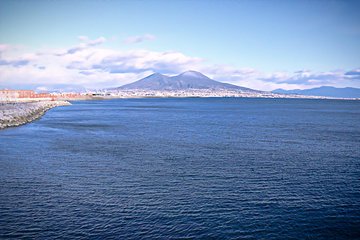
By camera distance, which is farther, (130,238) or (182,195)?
(182,195)

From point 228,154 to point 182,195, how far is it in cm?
953

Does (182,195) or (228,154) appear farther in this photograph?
(228,154)

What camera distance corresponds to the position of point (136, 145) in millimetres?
27828

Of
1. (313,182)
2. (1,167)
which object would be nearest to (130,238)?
(313,182)

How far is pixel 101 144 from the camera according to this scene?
27938 mm

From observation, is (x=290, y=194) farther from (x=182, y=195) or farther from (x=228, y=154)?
(x=228, y=154)

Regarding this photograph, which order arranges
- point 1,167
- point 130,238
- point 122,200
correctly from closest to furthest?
point 130,238 → point 122,200 → point 1,167

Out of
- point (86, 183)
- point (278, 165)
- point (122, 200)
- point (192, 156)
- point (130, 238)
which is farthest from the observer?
point (192, 156)

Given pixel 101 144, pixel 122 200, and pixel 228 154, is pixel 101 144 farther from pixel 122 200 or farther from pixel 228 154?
pixel 122 200

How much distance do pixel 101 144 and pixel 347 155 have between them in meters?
18.7

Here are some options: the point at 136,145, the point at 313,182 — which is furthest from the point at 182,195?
the point at 136,145

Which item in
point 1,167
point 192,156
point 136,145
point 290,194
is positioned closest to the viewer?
point 290,194

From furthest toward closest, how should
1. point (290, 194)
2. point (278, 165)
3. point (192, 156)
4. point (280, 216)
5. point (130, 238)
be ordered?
point (192, 156), point (278, 165), point (290, 194), point (280, 216), point (130, 238)

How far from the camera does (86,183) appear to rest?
16.4 m
